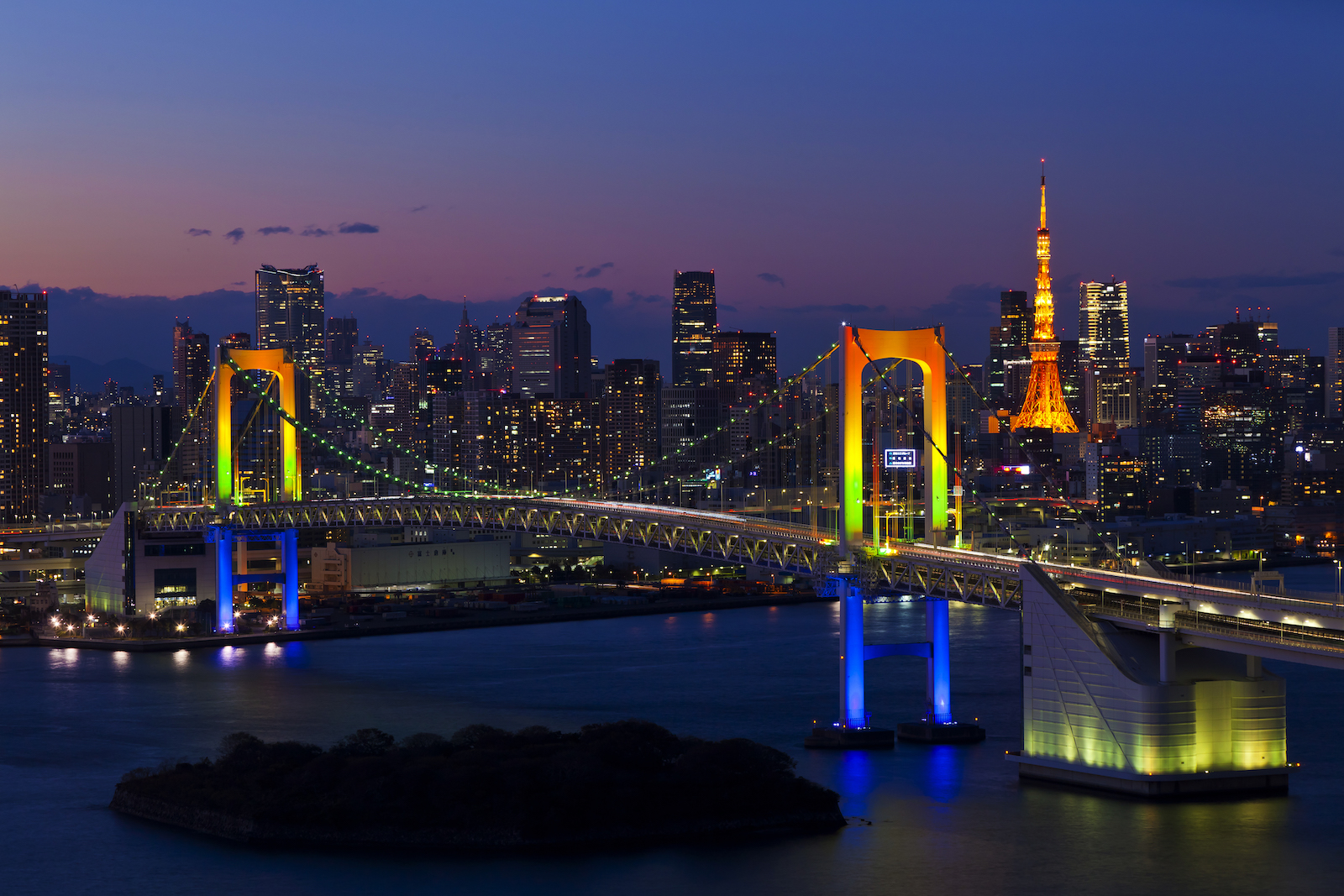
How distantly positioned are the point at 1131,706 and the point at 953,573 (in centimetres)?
354

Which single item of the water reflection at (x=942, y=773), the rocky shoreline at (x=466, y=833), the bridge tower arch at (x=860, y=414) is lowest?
the rocky shoreline at (x=466, y=833)

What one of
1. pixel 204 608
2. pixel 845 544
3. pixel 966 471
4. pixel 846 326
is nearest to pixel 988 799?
pixel 845 544

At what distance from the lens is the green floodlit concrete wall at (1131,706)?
18.3 m

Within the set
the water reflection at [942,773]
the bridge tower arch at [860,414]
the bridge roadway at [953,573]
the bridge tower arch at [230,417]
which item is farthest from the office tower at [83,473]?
the water reflection at [942,773]

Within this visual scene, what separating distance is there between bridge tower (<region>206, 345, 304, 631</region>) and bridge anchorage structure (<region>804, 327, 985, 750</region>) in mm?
17385

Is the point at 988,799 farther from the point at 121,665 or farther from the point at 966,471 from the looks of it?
the point at 966,471

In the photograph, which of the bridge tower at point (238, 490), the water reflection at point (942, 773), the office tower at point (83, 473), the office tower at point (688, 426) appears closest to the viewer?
the water reflection at point (942, 773)

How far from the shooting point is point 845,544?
22844mm

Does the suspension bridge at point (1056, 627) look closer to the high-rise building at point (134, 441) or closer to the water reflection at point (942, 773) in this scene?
the water reflection at point (942, 773)

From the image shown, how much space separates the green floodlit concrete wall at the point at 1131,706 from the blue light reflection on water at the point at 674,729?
0.44m

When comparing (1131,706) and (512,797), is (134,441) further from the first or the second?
(1131,706)

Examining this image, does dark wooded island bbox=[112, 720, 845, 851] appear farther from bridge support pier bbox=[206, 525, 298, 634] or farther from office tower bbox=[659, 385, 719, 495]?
office tower bbox=[659, 385, 719, 495]

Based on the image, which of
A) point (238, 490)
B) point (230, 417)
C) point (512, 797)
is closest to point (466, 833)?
point (512, 797)

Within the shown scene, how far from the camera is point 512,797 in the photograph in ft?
60.0
